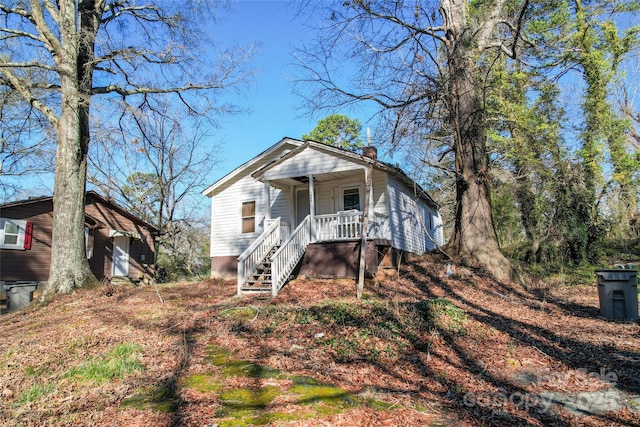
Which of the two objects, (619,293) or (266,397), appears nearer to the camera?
(266,397)

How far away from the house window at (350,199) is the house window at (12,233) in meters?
13.4

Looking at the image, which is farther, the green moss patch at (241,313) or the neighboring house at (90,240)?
the neighboring house at (90,240)

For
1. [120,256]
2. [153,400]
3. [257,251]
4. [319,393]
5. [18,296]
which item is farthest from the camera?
[120,256]

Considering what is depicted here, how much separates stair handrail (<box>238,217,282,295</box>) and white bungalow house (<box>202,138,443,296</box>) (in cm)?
3

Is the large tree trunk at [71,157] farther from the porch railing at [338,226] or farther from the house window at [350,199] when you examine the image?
the house window at [350,199]

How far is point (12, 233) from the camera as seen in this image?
1589cm

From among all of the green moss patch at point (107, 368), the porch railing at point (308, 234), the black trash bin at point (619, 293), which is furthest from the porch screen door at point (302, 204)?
the green moss patch at point (107, 368)

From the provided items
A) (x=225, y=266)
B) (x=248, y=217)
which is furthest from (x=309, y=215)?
(x=225, y=266)

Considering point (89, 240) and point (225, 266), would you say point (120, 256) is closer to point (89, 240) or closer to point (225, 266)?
point (89, 240)

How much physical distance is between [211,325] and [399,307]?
3337mm

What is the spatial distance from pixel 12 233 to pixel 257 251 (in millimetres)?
11514

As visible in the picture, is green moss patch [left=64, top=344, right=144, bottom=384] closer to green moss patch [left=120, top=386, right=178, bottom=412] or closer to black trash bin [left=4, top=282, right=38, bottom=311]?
green moss patch [left=120, top=386, right=178, bottom=412]

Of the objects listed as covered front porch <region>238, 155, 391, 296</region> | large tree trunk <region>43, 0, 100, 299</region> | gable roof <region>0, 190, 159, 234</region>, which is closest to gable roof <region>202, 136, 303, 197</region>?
covered front porch <region>238, 155, 391, 296</region>

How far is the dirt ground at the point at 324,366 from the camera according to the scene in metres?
3.66
